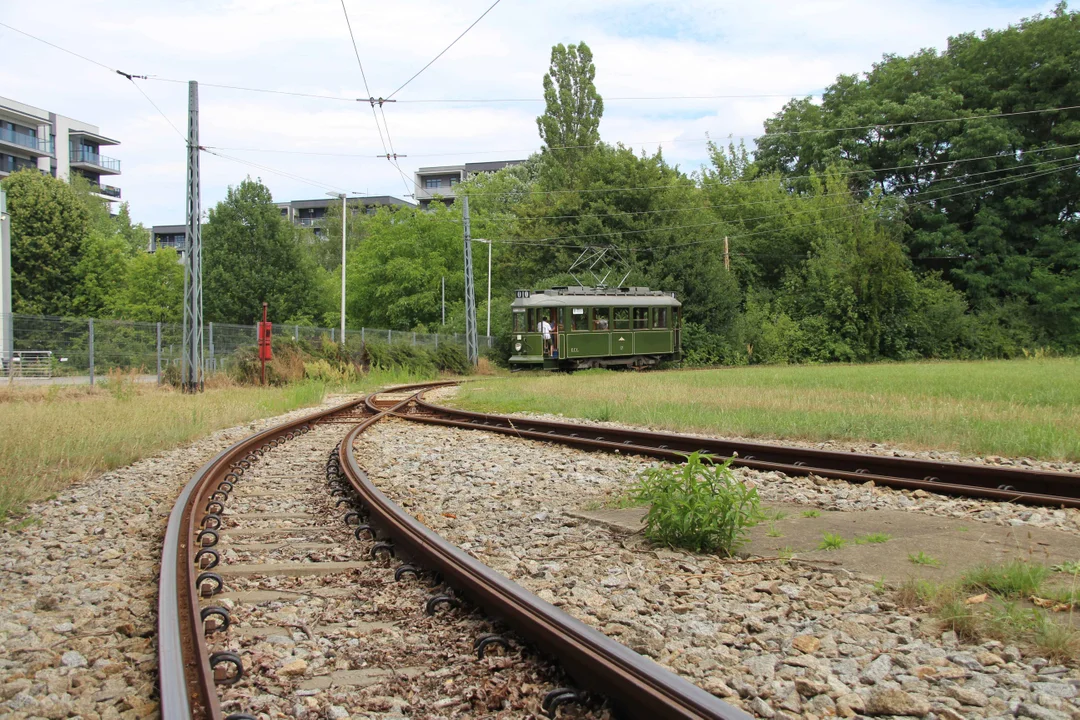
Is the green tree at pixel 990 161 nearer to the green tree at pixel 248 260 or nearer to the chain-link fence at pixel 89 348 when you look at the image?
the green tree at pixel 248 260

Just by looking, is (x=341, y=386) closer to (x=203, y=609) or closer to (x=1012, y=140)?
(x=203, y=609)

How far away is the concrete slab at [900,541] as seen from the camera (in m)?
4.87

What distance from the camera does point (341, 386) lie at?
27.1m

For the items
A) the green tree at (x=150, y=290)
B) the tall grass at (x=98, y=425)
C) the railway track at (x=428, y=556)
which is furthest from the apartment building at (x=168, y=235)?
the railway track at (x=428, y=556)

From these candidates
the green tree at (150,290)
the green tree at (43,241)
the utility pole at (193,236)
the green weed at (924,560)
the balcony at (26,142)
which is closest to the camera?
the green weed at (924,560)

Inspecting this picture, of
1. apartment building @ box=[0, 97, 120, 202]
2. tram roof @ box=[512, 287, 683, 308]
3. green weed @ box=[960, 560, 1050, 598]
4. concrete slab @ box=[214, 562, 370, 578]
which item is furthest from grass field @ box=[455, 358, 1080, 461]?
apartment building @ box=[0, 97, 120, 202]

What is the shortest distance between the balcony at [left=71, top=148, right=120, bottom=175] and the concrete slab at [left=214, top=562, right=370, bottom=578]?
93092 millimetres

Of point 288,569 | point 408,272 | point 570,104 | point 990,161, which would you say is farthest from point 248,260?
point 288,569

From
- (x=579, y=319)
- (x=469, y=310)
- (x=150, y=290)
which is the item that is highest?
(x=150, y=290)

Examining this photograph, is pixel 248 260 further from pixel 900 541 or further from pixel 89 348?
pixel 900 541

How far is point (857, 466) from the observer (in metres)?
8.64

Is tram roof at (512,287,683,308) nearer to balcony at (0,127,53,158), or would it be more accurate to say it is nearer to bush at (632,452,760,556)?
bush at (632,452,760,556)

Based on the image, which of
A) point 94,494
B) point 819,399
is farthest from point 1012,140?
point 94,494

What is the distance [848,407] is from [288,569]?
38.8 feet
